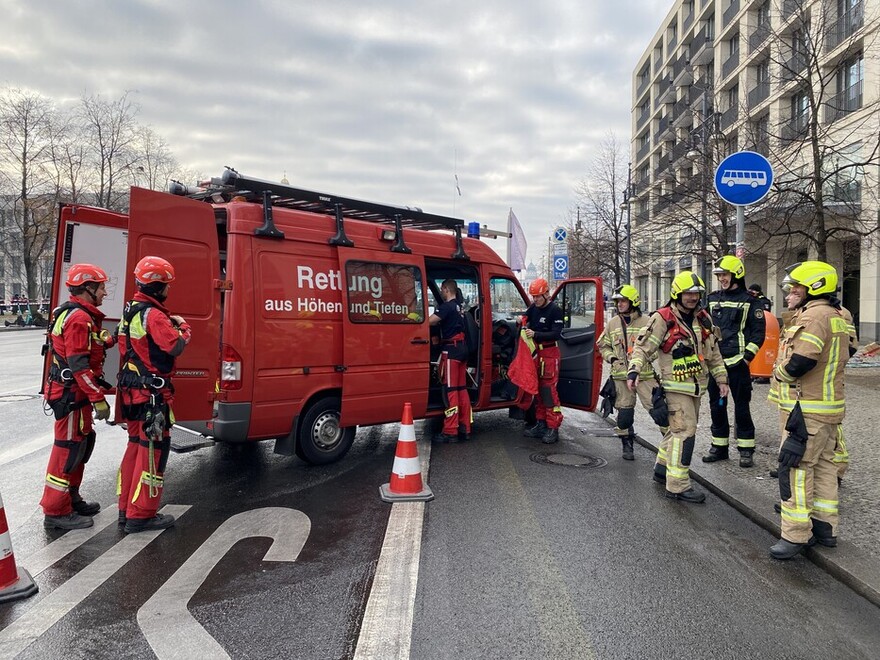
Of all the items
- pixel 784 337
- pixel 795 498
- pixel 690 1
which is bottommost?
pixel 795 498

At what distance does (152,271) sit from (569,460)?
A: 4306 mm

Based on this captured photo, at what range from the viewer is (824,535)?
12.3 ft

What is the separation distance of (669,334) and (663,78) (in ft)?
163

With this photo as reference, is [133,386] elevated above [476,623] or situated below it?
above

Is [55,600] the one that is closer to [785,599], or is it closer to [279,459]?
[279,459]

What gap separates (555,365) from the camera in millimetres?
6832

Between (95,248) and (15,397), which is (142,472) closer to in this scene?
(95,248)

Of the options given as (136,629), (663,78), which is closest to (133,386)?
(136,629)

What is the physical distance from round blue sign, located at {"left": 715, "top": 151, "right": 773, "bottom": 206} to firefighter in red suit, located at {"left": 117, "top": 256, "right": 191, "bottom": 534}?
5.66 m

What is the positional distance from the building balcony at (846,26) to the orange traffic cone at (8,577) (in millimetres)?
15488

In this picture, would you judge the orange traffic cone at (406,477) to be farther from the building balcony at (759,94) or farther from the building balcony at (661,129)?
the building balcony at (661,129)

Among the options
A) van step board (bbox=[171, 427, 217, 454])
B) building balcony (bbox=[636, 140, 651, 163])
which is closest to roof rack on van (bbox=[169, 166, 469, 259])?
van step board (bbox=[171, 427, 217, 454])

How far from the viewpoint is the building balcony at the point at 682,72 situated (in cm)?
3959

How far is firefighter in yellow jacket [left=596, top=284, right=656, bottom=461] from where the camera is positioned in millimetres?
6211
